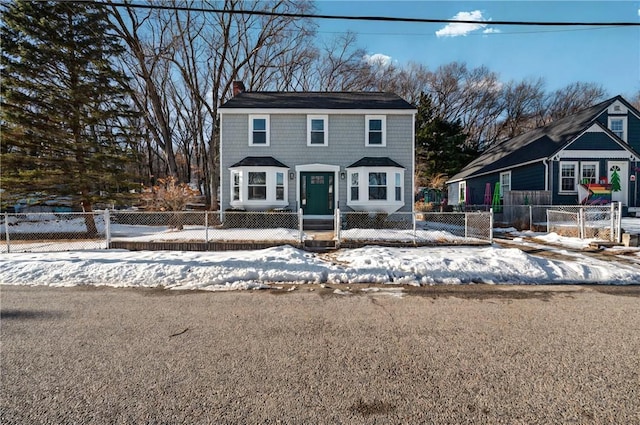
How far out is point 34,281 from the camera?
18.4 ft

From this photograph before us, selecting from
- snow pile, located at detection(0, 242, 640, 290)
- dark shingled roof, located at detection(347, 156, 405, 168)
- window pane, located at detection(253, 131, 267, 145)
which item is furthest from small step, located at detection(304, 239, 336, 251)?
window pane, located at detection(253, 131, 267, 145)

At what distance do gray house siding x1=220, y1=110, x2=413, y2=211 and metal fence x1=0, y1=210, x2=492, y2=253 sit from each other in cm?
256

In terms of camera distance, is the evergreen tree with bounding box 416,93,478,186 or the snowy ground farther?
the evergreen tree with bounding box 416,93,478,186

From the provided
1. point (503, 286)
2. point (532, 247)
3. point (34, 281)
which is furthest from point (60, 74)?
point (532, 247)

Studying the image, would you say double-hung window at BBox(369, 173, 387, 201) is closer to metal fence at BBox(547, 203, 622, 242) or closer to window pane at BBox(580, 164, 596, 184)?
metal fence at BBox(547, 203, 622, 242)

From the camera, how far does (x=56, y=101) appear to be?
419 inches

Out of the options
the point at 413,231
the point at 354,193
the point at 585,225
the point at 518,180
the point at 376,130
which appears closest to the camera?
the point at 413,231

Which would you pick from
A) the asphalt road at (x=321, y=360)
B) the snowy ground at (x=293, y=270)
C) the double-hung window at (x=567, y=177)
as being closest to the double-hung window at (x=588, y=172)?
the double-hung window at (x=567, y=177)

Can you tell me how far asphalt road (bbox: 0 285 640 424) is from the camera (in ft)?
6.92

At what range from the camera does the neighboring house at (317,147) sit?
13656 mm

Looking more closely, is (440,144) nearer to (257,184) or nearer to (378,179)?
(378,179)

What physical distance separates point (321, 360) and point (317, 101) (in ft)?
44.8

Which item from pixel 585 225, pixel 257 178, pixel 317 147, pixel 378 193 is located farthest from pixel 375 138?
pixel 585 225

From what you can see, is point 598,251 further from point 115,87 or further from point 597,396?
point 115,87
